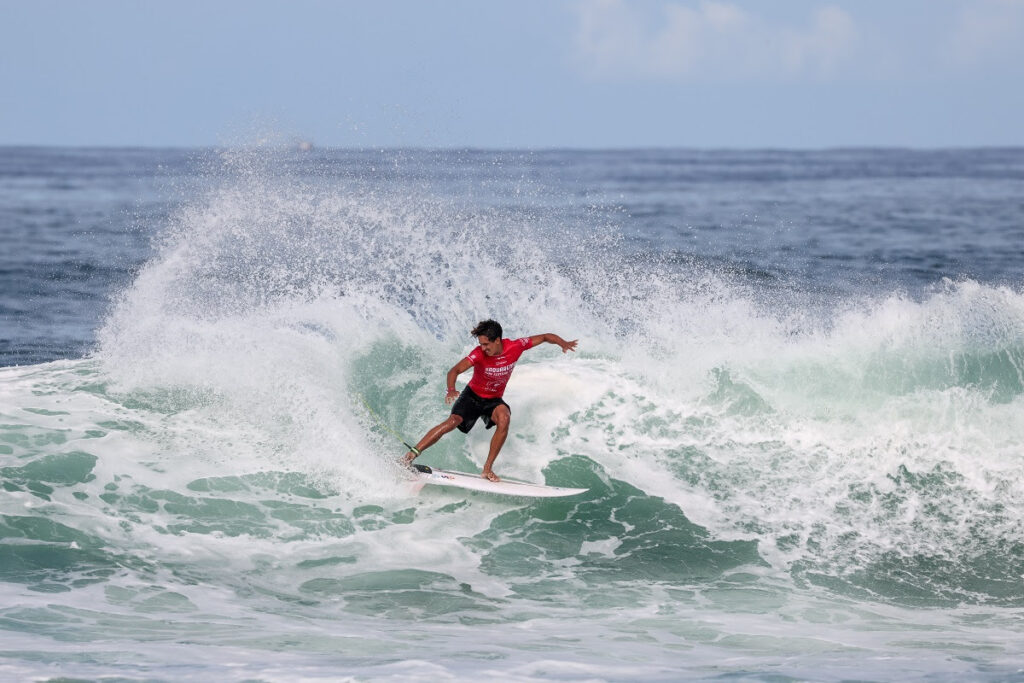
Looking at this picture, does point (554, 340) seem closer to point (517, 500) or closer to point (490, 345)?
point (490, 345)

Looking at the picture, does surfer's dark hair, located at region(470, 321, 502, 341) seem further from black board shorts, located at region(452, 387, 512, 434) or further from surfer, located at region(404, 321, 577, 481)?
black board shorts, located at region(452, 387, 512, 434)

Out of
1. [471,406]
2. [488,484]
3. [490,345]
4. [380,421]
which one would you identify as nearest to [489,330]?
[490,345]

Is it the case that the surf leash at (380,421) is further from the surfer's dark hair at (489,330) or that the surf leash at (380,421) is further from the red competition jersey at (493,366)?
the surfer's dark hair at (489,330)

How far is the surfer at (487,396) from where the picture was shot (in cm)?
1031

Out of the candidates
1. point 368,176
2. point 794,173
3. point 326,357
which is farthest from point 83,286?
point 794,173

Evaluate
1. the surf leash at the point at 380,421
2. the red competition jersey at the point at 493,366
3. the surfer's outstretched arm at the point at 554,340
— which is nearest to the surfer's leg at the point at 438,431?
the red competition jersey at the point at 493,366

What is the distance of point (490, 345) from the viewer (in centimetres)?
1014

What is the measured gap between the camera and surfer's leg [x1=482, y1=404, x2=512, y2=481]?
1062cm

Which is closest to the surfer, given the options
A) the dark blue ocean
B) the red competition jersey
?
the red competition jersey

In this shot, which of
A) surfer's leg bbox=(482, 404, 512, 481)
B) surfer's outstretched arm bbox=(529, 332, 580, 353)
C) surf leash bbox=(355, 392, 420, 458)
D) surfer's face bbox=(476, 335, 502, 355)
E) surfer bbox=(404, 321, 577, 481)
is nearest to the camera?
surfer's outstretched arm bbox=(529, 332, 580, 353)

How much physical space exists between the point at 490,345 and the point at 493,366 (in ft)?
1.00

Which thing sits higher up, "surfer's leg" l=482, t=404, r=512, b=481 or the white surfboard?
"surfer's leg" l=482, t=404, r=512, b=481

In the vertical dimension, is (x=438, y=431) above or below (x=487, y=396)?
below

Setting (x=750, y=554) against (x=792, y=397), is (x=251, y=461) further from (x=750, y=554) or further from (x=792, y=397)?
(x=792, y=397)
